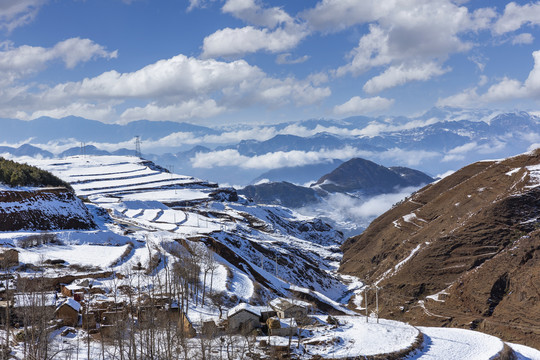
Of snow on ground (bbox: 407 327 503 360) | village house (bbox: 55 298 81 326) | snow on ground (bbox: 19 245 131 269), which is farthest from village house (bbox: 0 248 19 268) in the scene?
snow on ground (bbox: 407 327 503 360)

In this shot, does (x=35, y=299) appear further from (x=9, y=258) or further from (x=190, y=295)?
(x=190, y=295)

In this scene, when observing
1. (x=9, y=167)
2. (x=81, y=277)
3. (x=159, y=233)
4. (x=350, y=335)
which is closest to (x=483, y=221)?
(x=350, y=335)

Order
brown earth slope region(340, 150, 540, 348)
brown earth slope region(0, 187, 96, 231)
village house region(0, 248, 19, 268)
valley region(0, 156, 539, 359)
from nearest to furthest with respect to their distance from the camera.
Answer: valley region(0, 156, 539, 359)
village house region(0, 248, 19, 268)
brown earth slope region(340, 150, 540, 348)
brown earth slope region(0, 187, 96, 231)

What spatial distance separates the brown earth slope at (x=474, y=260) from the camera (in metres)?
74.8

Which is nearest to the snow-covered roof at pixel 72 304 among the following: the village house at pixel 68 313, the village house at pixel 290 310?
the village house at pixel 68 313

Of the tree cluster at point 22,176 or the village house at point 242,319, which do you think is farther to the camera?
the tree cluster at point 22,176

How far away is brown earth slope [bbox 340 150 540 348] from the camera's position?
2943 inches

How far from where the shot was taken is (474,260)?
9119cm

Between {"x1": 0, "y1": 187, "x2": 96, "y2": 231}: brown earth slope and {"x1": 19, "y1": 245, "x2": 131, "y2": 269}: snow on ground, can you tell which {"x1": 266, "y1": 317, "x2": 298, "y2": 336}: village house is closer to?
{"x1": 19, "y1": 245, "x2": 131, "y2": 269}: snow on ground

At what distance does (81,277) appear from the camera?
63344 mm

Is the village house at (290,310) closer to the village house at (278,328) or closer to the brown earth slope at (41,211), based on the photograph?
the village house at (278,328)

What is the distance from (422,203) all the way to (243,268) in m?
80.1

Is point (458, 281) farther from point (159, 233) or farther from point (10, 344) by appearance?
point (10, 344)

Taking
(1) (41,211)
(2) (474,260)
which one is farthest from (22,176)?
(2) (474,260)
